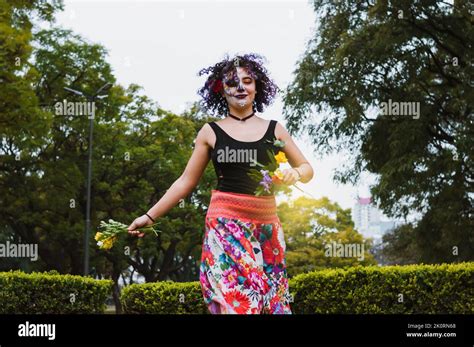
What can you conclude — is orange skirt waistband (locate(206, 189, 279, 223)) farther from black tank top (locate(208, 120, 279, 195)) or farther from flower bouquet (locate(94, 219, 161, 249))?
flower bouquet (locate(94, 219, 161, 249))

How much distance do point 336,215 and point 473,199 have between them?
31034 millimetres

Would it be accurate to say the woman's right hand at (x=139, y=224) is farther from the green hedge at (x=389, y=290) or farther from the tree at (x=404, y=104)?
the tree at (x=404, y=104)

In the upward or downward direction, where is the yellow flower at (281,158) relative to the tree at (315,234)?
upward

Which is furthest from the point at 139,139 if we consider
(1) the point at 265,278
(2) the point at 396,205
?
(1) the point at 265,278

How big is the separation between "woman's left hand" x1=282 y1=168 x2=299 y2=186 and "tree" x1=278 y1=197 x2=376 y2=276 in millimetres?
39922

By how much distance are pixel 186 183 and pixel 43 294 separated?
7.03m

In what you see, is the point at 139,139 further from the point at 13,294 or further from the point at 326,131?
the point at 13,294

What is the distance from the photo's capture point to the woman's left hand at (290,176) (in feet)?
14.4

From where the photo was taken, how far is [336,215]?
170 ft

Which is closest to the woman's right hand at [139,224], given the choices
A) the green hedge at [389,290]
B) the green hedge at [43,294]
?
the green hedge at [389,290]

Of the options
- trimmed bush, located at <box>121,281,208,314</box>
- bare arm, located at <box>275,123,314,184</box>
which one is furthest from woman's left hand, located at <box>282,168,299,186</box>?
trimmed bush, located at <box>121,281,208,314</box>

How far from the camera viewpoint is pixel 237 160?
4.53 meters

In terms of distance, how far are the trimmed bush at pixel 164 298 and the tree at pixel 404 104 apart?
375 inches

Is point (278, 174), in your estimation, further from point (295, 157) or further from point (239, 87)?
point (239, 87)
